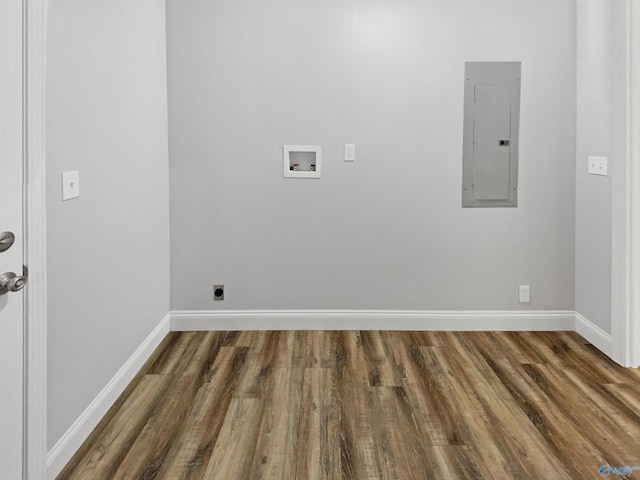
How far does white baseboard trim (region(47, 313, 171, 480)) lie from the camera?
2.21 meters

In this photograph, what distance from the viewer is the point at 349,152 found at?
390cm

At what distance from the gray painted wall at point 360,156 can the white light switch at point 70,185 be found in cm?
156

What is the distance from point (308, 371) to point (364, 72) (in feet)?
6.60

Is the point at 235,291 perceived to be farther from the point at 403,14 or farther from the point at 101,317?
the point at 403,14

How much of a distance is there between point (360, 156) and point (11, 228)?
8.49 ft

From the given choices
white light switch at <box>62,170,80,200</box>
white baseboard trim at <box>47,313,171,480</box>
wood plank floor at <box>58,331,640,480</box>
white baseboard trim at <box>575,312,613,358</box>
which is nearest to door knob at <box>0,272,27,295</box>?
white light switch at <box>62,170,80,200</box>

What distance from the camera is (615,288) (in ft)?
11.1

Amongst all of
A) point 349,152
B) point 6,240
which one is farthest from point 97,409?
point 349,152

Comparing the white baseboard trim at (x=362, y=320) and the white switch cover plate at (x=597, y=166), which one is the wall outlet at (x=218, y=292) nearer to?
the white baseboard trim at (x=362, y=320)

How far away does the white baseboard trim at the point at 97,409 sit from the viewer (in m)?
2.21

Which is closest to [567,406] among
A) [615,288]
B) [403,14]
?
[615,288]

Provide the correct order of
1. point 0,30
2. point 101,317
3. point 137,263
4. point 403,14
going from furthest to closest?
point 403,14 → point 137,263 → point 101,317 → point 0,30

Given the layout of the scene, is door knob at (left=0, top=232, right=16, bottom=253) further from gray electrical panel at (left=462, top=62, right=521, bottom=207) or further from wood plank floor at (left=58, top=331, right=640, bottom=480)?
gray electrical panel at (left=462, top=62, right=521, bottom=207)

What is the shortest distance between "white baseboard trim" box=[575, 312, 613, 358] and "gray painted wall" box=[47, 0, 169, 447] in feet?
9.27
